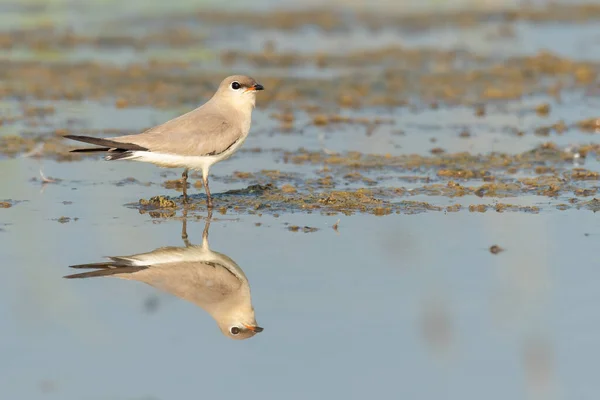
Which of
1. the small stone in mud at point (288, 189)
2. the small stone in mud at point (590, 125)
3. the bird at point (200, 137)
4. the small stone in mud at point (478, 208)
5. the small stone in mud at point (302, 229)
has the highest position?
the bird at point (200, 137)

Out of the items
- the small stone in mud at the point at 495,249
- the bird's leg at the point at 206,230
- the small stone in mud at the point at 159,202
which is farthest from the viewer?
the small stone in mud at the point at 159,202

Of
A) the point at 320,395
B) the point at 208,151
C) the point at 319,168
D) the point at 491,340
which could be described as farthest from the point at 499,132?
the point at 320,395

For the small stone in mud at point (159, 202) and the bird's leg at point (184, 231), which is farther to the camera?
the small stone in mud at point (159, 202)

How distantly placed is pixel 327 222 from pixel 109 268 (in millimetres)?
1855

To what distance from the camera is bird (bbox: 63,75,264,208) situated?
847 cm

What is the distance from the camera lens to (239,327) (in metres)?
5.98

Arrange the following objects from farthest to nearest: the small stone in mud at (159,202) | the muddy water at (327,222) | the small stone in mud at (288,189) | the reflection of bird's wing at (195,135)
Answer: the small stone in mud at (288,189), the small stone in mud at (159,202), the reflection of bird's wing at (195,135), the muddy water at (327,222)

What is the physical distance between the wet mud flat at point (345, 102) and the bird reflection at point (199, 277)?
136 centimetres

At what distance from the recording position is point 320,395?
16.7 ft

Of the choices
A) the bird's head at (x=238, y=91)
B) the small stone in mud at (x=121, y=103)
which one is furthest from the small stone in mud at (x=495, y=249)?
the small stone in mud at (x=121, y=103)

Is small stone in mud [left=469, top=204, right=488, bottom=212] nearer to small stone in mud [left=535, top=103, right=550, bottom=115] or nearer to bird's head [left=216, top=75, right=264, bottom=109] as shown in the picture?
bird's head [left=216, top=75, right=264, bottom=109]

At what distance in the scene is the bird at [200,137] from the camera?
27.8ft

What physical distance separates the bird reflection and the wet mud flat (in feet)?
4.47

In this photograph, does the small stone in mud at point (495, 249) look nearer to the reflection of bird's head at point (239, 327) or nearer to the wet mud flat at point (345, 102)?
the wet mud flat at point (345, 102)
